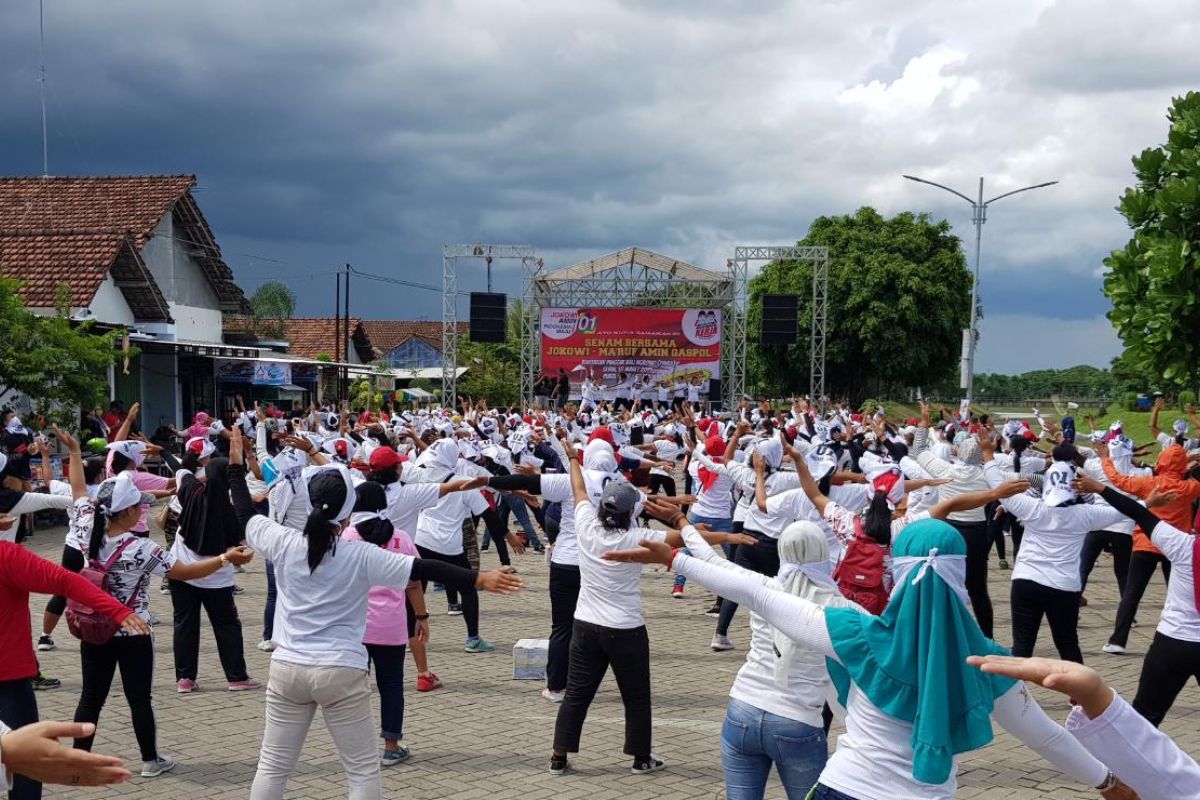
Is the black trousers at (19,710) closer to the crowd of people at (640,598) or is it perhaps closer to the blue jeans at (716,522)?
the crowd of people at (640,598)

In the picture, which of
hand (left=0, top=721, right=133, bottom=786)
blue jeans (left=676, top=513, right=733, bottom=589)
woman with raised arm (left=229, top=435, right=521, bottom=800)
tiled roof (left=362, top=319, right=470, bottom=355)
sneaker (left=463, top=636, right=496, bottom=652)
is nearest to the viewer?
hand (left=0, top=721, right=133, bottom=786)

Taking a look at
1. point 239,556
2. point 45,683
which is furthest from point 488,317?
point 239,556

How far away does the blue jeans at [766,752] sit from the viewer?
13.6 feet

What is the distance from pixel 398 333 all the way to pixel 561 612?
73.2m

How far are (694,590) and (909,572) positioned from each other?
28.6ft

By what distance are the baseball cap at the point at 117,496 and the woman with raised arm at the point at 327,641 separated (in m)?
1.53

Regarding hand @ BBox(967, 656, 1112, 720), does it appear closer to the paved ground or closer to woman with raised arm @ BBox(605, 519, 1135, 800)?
woman with raised arm @ BBox(605, 519, 1135, 800)

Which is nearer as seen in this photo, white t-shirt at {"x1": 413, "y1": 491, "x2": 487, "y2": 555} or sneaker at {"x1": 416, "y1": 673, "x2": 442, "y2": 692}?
sneaker at {"x1": 416, "y1": 673, "x2": 442, "y2": 692}

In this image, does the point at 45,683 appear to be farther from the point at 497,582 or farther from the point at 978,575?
the point at 978,575

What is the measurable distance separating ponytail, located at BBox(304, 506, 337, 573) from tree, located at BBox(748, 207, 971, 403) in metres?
37.7

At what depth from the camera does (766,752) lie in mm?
4176

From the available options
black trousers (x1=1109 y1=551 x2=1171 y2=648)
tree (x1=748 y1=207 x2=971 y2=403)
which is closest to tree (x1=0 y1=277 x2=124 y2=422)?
black trousers (x1=1109 y1=551 x2=1171 y2=648)

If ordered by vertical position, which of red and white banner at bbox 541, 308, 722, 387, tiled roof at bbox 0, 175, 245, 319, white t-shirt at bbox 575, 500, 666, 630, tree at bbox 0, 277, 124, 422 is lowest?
white t-shirt at bbox 575, 500, 666, 630

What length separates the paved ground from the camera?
585cm
